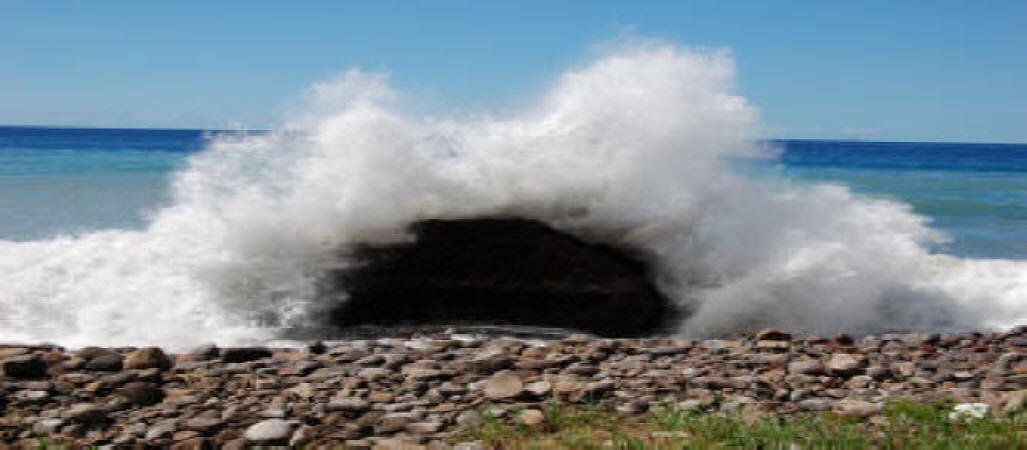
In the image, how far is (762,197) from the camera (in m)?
9.26

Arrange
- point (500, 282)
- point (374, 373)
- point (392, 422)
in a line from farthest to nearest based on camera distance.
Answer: point (500, 282), point (374, 373), point (392, 422)

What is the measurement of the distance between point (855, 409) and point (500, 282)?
492 centimetres

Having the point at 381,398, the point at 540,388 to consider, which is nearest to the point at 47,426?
the point at 381,398

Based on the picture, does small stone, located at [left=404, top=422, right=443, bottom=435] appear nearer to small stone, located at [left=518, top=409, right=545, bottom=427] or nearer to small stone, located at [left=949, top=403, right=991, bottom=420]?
small stone, located at [left=518, top=409, right=545, bottom=427]

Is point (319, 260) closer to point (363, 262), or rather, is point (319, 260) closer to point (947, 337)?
point (363, 262)

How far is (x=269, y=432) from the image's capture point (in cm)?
395

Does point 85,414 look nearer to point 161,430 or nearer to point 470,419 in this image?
point 161,430

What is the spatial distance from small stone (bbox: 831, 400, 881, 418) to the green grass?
72 mm

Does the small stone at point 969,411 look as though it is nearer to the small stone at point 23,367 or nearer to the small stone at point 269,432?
the small stone at point 269,432

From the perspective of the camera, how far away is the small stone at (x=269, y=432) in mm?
3885

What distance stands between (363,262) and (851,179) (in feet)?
89.4

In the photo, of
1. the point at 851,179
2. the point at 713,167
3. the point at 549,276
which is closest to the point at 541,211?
the point at 549,276

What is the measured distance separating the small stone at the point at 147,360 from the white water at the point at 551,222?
2411 millimetres

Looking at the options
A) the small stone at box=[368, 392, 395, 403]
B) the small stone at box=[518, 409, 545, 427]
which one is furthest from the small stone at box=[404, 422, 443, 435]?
the small stone at box=[368, 392, 395, 403]
